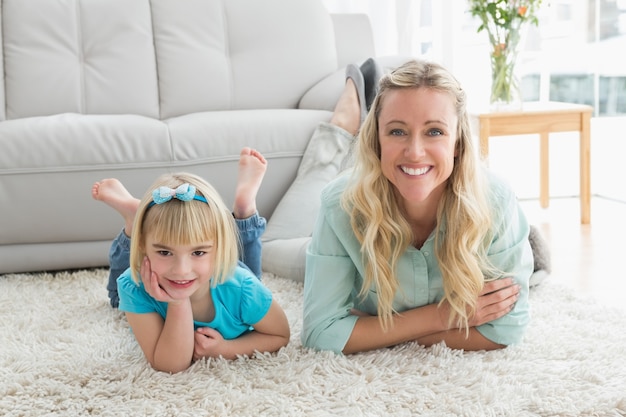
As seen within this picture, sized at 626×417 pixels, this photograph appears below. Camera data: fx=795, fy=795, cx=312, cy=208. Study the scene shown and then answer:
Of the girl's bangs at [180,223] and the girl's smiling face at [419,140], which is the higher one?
the girl's smiling face at [419,140]

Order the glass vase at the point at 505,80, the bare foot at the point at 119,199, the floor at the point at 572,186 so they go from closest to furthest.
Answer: the bare foot at the point at 119,199 < the floor at the point at 572,186 < the glass vase at the point at 505,80

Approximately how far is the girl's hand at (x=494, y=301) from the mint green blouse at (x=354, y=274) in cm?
2

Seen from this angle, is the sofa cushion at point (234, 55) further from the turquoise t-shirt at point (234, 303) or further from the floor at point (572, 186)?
the turquoise t-shirt at point (234, 303)

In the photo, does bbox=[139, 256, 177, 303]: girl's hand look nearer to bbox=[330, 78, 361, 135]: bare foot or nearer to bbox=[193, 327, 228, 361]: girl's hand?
bbox=[193, 327, 228, 361]: girl's hand

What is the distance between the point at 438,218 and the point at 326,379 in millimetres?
390

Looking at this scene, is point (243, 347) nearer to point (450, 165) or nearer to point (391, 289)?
point (391, 289)

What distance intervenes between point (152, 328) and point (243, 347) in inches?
7.3

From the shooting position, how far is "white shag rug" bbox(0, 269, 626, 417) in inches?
52.9

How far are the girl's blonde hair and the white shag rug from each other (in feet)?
0.66

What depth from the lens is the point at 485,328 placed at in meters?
1.61

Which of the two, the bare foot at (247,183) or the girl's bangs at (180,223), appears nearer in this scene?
the girl's bangs at (180,223)

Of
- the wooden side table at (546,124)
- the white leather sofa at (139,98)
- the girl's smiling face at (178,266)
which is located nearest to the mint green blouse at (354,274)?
the girl's smiling face at (178,266)

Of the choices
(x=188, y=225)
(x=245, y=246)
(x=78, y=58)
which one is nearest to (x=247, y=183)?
(x=245, y=246)

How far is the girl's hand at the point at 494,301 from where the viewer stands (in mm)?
1582
